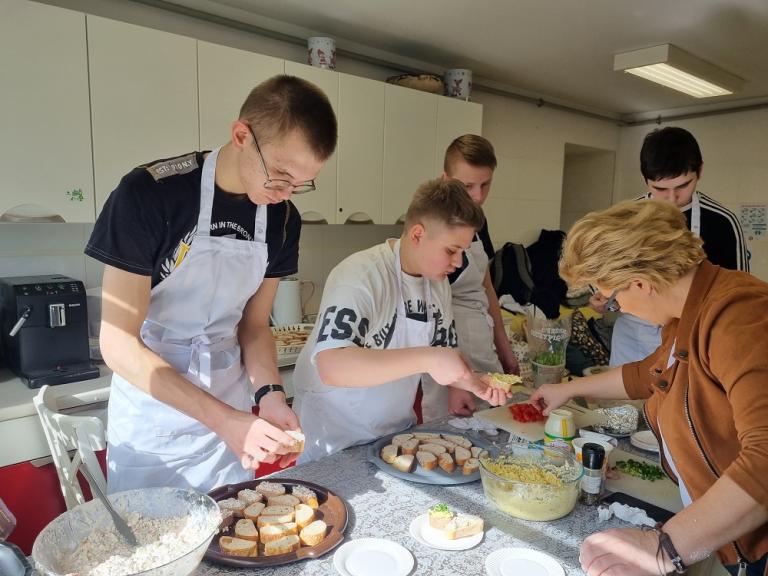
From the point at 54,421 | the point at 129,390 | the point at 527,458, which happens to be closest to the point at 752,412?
the point at 527,458

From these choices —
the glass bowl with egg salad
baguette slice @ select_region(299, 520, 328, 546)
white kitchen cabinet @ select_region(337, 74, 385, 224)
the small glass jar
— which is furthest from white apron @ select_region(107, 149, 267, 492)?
white kitchen cabinet @ select_region(337, 74, 385, 224)

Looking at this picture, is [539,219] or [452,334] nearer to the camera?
[452,334]

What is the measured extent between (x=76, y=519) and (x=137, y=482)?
21.8 inches

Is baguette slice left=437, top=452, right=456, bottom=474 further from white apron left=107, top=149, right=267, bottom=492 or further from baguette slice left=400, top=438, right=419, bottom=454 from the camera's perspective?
white apron left=107, top=149, right=267, bottom=492

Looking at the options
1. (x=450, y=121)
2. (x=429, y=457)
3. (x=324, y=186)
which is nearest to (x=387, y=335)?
(x=429, y=457)

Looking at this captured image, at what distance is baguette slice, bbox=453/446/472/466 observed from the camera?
1.42 m

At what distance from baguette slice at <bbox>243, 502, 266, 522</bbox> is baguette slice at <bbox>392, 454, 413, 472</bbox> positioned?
1.20 ft

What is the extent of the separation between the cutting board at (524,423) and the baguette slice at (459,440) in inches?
6.2

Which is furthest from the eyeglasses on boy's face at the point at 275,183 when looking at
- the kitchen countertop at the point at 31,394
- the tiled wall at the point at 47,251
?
the tiled wall at the point at 47,251

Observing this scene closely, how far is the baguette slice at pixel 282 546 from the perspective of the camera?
1.05 meters

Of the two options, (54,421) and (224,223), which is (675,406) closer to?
(224,223)

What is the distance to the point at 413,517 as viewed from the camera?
→ 1207 millimetres

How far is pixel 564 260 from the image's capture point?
4.29ft

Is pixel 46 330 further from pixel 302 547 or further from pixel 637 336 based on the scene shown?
pixel 637 336
